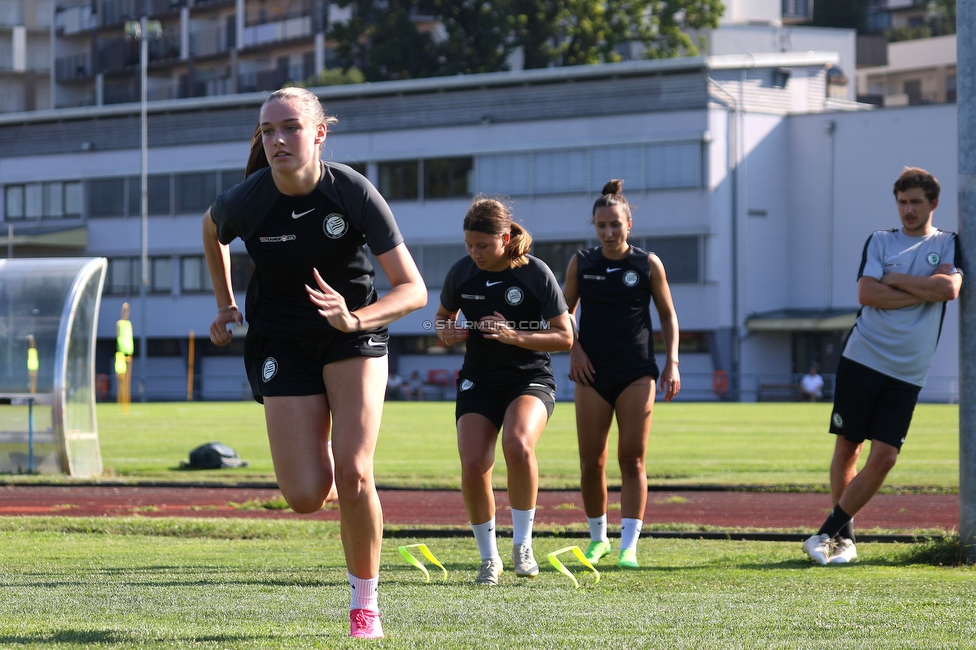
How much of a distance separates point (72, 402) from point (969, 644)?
1249cm

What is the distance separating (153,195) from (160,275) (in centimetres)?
356

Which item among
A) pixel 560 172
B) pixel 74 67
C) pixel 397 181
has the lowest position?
pixel 397 181

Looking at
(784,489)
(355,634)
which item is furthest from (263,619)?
(784,489)

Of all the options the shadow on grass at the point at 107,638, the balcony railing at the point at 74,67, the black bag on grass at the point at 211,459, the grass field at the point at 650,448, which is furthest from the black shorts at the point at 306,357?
the balcony railing at the point at 74,67

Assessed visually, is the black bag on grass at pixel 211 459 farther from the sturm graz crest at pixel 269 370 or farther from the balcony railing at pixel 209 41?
the balcony railing at pixel 209 41

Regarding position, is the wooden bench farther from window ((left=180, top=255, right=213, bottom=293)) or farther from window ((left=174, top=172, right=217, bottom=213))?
window ((left=180, top=255, right=213, bottom=293))

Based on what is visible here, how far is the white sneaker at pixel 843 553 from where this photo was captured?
26.9ft

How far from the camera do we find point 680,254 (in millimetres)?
51125

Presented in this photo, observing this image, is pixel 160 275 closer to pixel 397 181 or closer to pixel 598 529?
pixel 397 181

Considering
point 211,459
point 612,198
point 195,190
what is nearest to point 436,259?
point 195,190

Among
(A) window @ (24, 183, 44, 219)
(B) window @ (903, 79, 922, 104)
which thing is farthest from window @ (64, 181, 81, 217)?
(B) window @ (903, 79, 922, 104)

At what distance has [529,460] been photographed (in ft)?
25.2

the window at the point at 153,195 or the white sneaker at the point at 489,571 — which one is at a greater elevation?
the window at the point at 153,195

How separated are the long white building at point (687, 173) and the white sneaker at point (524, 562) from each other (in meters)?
39.8
